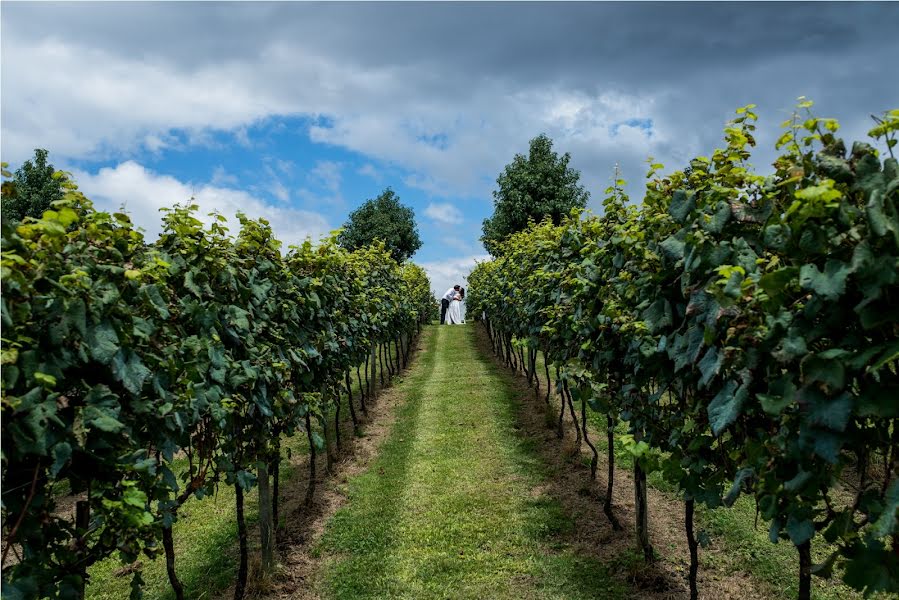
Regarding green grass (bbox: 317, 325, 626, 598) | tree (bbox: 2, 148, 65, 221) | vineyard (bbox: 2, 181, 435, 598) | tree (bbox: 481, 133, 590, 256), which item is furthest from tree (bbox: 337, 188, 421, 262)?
vineyard (bbox: 2, 181, 435, 598)

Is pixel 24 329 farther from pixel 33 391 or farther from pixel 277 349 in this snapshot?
pixel 277 349

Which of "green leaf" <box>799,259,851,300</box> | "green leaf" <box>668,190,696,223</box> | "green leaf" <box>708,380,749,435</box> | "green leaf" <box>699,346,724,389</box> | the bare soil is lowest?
the bare soil

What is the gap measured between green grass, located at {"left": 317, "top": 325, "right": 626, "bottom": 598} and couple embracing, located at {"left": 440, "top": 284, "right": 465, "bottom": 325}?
73.1 ft

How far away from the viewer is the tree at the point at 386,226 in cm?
5038

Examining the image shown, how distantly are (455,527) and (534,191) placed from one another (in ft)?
113

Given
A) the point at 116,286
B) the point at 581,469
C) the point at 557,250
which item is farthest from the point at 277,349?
the point at 581,469

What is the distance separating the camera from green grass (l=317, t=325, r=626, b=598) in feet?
19.7

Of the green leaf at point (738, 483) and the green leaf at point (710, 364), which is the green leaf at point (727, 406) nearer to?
the green leaf at point (710, 364)

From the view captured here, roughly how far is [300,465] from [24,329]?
8085mm

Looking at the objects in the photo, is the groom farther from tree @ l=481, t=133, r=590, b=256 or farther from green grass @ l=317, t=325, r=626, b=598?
green grass @ l=317, t=325, r=626, b=598

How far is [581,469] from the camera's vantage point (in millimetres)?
8930

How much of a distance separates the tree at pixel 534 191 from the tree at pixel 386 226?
448 inches

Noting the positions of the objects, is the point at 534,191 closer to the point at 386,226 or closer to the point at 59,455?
the point at 386,226

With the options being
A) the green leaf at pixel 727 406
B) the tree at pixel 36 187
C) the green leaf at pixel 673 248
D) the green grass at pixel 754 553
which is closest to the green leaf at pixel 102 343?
the green leaf at pixel 727 406
